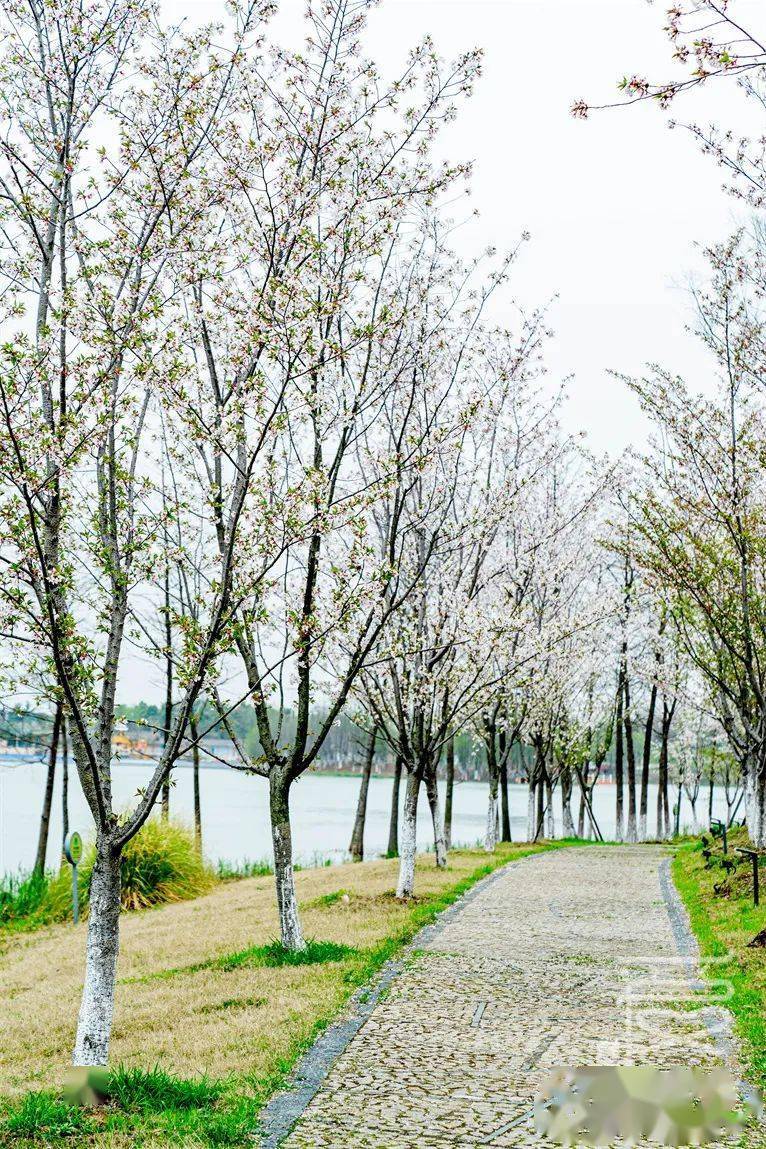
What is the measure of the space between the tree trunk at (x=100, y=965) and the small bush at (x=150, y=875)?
9.43m

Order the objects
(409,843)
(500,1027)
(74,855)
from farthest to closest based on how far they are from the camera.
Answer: (74,855)
(409,843)
(500,1027)

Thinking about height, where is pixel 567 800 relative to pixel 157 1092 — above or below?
below

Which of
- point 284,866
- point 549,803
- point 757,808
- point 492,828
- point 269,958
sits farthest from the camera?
point 549,803

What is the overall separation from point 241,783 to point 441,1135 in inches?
3170

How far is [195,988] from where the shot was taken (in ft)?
26.7

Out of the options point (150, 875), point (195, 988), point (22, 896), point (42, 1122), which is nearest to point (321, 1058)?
point (42, 1122)

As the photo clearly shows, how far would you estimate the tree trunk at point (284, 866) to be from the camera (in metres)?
8.99

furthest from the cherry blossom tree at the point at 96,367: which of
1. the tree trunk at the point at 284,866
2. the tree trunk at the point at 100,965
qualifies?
the tree trunk at the point at 284,866

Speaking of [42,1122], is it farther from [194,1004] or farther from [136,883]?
[136,883]

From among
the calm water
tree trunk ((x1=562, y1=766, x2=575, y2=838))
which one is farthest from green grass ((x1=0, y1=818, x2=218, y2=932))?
tree trunk ((x1=562, y1=766, x2=575, y2=838))

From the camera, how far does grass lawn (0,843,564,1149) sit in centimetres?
487

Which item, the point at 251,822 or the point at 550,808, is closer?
the point at 550,808

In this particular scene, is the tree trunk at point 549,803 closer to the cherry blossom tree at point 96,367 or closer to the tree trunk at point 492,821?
the tree trunk at point 492,821

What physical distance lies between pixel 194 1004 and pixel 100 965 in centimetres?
184
